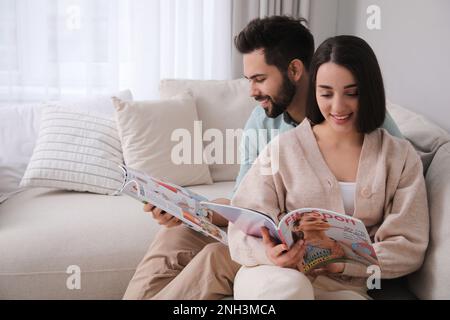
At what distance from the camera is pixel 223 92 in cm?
271

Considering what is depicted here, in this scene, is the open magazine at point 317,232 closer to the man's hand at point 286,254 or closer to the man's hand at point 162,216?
the man's hand at point 286,254

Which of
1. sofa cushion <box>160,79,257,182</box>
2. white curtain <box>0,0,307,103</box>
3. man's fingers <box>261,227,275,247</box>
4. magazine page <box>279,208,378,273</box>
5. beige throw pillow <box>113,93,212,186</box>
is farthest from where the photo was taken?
white curtain <box>0,0,307,103</box>

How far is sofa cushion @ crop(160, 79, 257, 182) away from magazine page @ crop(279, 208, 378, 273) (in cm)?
122

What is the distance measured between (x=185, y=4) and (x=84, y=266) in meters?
1.83

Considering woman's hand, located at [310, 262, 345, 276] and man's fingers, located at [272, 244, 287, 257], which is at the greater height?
man's fingers, located at [272, 244, 287, 257]

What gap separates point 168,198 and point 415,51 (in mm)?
1277

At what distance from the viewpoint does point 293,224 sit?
1297mm

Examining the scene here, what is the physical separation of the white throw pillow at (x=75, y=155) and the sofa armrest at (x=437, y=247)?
1.26 metres

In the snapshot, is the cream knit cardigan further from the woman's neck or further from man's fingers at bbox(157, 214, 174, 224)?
man's fingers at bbox(157, 214, 174, 224)

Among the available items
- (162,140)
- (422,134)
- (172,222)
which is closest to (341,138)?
(422,134)

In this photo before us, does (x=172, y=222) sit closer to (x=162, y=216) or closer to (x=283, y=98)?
(x=162, y=216)

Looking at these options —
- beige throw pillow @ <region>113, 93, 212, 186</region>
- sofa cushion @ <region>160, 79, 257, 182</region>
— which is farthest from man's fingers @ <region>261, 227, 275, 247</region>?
sofa cushion @ <region>160, 79, 257, 182</region>

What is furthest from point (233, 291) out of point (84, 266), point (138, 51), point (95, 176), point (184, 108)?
point (138, 51)

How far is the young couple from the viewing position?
1.43 m
